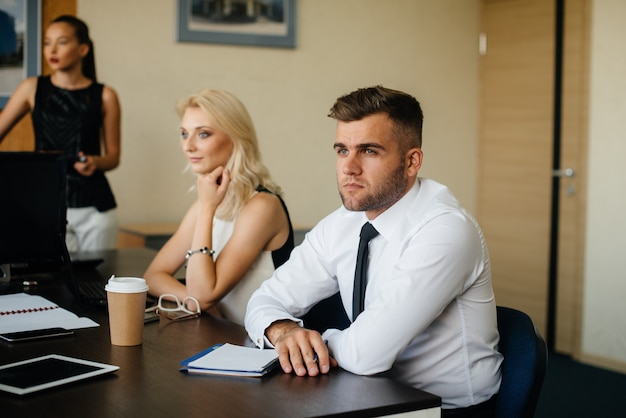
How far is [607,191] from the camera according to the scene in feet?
14.8

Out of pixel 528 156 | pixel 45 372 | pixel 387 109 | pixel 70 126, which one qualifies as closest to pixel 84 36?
pixel 70 126

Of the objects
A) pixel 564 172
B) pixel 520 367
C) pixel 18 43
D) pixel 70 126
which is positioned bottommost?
pixel 520 367

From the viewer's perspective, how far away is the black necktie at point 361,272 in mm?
1880

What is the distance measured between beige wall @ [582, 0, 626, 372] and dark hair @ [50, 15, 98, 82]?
9.44 feet

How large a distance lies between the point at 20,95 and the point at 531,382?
2776 mm

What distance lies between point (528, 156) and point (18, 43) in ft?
10.5

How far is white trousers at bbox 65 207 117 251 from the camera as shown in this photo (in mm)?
3438

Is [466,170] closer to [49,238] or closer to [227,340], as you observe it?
[49,238]

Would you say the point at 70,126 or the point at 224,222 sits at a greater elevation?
the point at 70,126

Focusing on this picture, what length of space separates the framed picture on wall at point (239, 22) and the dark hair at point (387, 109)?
2.81 meters

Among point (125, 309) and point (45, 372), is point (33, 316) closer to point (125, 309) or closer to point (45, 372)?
point (125, 309)

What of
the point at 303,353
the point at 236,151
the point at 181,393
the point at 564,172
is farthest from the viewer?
the point at 564,172

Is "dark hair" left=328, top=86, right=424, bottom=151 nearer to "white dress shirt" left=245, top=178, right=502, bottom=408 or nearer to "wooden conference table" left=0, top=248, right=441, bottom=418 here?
"white dress shirt" left=245, top=178, right=502, bottom=408

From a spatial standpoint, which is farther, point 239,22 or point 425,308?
point 239,22
